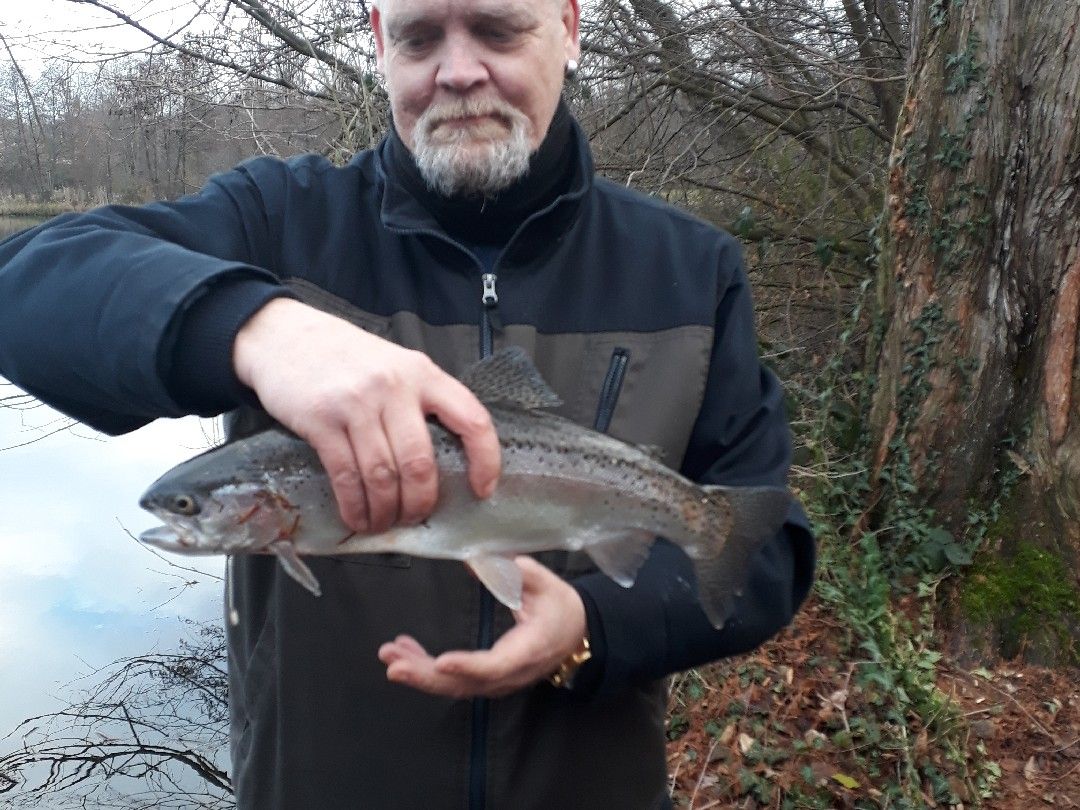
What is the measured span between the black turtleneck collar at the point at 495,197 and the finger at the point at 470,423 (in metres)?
0.89

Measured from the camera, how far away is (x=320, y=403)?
1.65m

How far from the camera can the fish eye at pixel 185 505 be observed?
204cm

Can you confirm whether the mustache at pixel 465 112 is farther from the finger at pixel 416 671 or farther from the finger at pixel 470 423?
the finger at pixel 416 671

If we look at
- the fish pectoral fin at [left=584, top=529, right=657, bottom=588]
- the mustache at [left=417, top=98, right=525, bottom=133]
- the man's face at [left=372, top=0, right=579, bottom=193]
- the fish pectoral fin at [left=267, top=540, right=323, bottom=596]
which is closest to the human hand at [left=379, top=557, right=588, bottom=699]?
the fish pectoral fin at [left=584, top=529, right=657, bottom=588]

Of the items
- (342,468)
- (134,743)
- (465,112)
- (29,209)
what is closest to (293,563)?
(342,468)

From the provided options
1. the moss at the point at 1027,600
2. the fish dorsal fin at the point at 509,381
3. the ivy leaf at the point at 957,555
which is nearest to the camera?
the fish dorsal fin at the point at 509,381

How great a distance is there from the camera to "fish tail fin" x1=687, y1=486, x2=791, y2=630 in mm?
2326

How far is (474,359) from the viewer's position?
2453 millimetres

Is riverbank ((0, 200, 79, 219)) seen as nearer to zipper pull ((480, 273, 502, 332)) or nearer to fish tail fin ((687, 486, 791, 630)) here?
zipper pull ((480, 273, 502, 332))

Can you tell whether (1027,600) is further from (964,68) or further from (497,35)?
(497,35)

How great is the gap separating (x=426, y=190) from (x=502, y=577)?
112 cm

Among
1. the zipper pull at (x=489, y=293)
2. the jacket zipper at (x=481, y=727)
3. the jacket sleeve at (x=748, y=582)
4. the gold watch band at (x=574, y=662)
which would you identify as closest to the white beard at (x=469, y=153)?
the zipper pull at (x=489, y=293)

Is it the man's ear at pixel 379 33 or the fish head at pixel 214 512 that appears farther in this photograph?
the man's ear at pixel 379 33

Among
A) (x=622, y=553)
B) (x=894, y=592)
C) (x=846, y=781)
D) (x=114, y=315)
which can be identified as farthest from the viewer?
(x=894, y=592)
